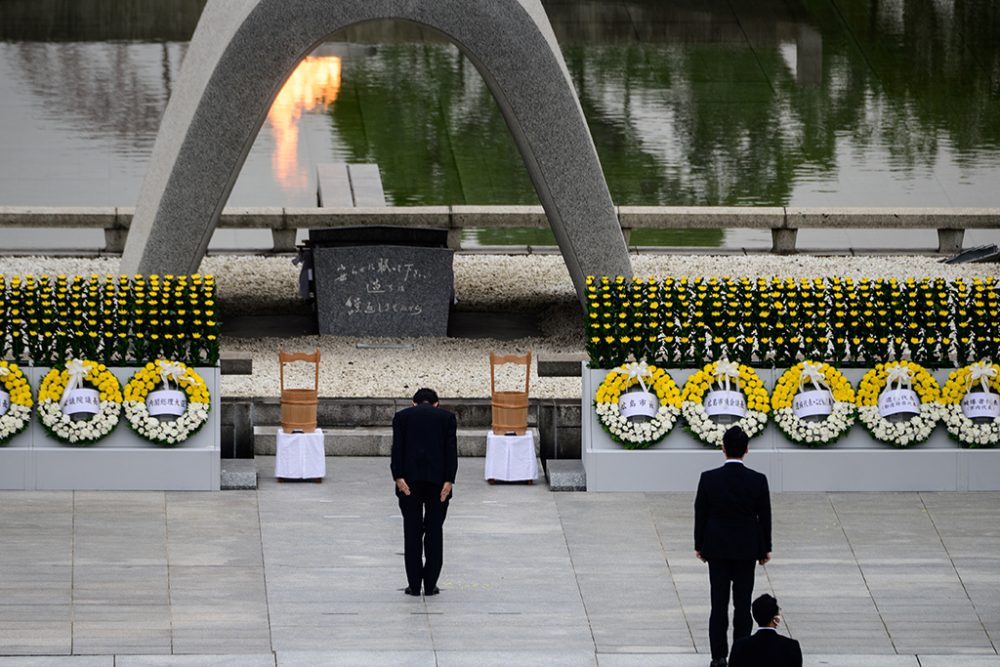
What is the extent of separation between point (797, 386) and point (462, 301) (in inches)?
262

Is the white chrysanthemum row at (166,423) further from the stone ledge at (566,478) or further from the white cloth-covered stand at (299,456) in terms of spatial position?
the stone ledge at (566,478)

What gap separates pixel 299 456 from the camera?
16.3m

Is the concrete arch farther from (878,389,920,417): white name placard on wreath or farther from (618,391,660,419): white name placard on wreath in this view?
Result: (878,389,920,417): white name placard on wreath

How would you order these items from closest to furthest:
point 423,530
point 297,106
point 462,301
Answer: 1. point 423,530
2. point 462,301
3. point 297,106

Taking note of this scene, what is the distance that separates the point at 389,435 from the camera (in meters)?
17.1

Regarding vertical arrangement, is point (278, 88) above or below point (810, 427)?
above

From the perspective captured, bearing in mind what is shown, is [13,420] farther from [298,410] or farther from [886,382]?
[886,382]

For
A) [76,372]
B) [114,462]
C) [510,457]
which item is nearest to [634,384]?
[510,457]

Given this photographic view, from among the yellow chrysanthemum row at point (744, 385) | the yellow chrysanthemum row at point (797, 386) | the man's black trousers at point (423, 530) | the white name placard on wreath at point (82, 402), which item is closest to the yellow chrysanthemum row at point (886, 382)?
the yellow chrysanthemum row at point (797, 386)

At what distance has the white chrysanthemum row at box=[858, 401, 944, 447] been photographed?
16.4 meters

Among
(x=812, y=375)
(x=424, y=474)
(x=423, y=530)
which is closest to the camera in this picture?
(x=424, y=474)

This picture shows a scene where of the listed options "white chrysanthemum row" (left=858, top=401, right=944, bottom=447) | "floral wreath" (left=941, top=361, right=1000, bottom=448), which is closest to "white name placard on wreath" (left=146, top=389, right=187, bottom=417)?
"white chrysanthemum row" (left=858, top=401, right=944, bottom=447)

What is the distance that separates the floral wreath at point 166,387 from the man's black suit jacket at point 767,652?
250 inches

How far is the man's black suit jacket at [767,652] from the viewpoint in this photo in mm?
10773
